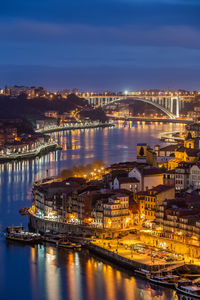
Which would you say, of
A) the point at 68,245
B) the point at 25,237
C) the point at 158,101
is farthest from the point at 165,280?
the point at 158,101

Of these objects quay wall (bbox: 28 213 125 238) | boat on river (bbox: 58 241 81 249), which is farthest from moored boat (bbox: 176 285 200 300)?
boat on river (bbox: 58 241 81 249)

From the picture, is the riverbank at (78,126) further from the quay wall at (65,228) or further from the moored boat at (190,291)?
the moored boat at (190,291)

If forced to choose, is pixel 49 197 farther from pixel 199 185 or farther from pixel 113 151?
pixel 113 151

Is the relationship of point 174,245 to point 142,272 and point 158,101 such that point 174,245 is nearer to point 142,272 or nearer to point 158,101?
point 142,272

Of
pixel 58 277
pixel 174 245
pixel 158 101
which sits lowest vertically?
pixel 58 277

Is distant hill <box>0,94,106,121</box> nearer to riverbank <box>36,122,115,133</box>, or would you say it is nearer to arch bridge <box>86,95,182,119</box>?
arch bridge <box>86,95,182,119</box>

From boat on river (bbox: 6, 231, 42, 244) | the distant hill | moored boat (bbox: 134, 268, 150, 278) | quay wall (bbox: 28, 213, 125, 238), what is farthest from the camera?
the distant hill

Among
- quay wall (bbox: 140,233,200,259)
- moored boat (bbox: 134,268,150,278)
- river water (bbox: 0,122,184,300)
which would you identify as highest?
quay wall (bbox: 140,233,200,259)

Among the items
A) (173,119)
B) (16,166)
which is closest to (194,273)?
(16,166)
